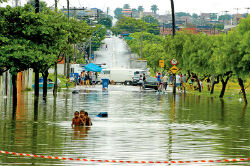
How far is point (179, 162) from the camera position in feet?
43.7

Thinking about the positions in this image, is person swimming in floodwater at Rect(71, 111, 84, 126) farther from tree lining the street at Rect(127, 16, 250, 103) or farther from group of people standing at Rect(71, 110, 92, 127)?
tree lining the street at Rect(127, 16, 250, 103)

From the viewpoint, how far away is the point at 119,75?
91875mm

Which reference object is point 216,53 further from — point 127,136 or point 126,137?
point 126,137

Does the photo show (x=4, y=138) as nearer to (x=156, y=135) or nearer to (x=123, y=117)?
(x=156, y=135)

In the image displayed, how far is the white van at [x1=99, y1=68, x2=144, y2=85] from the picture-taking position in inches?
3593

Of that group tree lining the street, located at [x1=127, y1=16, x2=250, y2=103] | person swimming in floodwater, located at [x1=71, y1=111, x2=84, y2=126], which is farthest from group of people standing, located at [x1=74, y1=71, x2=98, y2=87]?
person swimming in floodwater, located at [x1=71, y1=111, x2=84, y2=126]

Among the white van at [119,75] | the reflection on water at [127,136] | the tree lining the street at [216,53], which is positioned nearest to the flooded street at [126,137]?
the reflection on water at [127,136]

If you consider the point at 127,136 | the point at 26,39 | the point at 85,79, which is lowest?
the point at 127,136

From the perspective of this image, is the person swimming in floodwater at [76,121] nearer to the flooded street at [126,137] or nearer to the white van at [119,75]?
the flooded street at [126,137]

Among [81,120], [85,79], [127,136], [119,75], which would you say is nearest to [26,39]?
[81,120]

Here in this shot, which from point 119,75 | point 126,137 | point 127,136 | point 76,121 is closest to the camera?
point 126,137

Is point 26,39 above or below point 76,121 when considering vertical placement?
above

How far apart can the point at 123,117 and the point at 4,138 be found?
9627 mm

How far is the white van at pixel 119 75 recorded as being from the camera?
3593 inches
